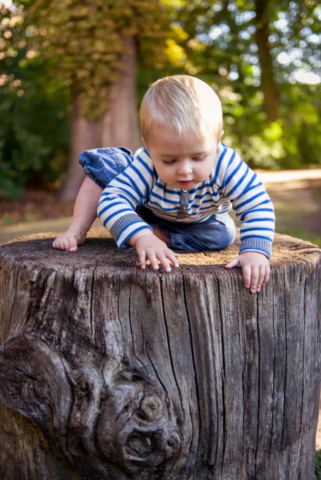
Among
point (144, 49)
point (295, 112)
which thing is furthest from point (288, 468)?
point (295, 112)

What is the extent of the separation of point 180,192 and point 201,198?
3.7 inches

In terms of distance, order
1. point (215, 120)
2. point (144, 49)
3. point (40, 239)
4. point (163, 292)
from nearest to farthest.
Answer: point (163, 292), point (215, 120), point (40, 239), point (144, 49)

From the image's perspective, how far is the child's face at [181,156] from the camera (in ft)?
5.90

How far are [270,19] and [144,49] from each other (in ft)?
9.55

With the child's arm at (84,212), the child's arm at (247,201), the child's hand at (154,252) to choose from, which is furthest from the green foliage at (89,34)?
the child's hand at (154,252)

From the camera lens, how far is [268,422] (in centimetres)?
188

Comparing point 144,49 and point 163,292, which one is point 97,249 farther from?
point 144,49

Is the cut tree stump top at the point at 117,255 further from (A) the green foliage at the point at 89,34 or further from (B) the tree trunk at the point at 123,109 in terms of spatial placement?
(B) the tree trunk at the point at 123,109

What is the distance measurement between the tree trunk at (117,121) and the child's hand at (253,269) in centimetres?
699

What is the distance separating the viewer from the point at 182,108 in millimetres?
1791

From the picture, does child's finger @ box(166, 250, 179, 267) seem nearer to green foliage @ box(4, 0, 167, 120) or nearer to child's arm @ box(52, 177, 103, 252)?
child's arm @ box(52, 177, 103, 252)

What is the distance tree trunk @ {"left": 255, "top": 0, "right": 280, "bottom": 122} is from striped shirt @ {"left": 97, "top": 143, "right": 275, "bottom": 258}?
1103 cm

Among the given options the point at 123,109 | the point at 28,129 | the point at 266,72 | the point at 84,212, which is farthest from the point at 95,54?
the point at 266,72

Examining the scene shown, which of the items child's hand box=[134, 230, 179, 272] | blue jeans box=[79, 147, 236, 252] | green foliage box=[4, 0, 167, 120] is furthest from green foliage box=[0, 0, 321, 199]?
child's hand box=[134, 230, 179, 272]
